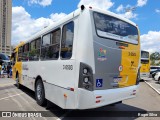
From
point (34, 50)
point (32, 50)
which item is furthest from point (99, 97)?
point (32, 50)

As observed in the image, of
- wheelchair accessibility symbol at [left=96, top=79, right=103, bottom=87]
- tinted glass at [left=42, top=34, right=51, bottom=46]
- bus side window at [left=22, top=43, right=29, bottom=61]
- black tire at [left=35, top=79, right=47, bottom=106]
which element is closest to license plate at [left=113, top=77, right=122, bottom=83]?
wheelchair accessibility symbol at [left=96, top=79, right=103, bottom=87]

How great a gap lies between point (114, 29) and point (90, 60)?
147cm

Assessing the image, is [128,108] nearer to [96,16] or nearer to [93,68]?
[93,68]

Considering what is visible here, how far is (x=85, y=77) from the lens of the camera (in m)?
5.70

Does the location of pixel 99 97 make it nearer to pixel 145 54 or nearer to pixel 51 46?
pixel 51 46

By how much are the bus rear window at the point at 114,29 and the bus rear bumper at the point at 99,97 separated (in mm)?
1551

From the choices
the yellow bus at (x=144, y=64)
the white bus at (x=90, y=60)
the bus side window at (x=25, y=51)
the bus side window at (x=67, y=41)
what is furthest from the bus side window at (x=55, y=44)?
the yellow bus at (x=144, y=64)

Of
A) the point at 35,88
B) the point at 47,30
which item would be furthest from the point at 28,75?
the point at 47,30

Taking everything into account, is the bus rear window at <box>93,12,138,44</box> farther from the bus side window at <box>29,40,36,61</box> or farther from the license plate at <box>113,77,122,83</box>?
the bus side window at <box>29,40,36,61</box>

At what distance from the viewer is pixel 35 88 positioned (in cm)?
917

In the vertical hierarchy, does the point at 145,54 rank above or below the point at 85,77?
above

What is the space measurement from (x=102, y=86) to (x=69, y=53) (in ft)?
4.19

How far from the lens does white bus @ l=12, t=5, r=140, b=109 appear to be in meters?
5.73

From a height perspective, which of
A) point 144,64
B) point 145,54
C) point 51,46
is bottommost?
point 144,64
